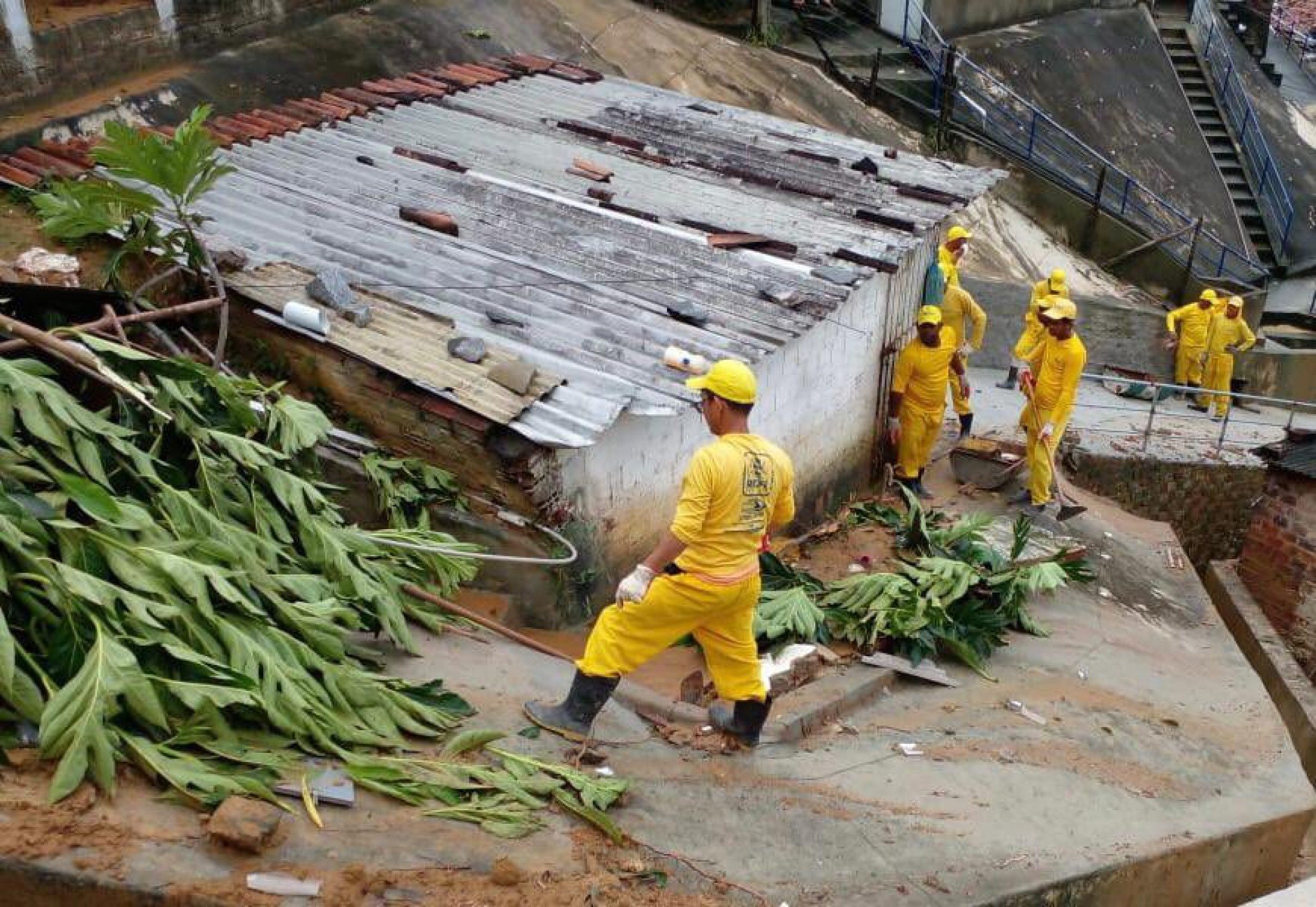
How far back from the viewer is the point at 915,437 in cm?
1007

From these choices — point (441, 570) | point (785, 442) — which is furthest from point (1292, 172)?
point (441, 570)

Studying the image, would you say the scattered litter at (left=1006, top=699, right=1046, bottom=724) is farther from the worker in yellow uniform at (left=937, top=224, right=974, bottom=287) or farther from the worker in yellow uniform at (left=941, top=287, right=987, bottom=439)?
the worker in yellow uniform at (left=937, top=224, right=974, bottom=287)

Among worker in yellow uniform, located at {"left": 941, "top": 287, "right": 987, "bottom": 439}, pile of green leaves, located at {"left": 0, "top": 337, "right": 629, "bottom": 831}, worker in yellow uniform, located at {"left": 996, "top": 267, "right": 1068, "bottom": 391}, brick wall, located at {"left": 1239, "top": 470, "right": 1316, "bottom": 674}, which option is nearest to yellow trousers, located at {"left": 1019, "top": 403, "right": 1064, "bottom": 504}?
worker in yellow uniform, located at {"left": 996, "top": 267, "right": 1068, "bottom": 391}

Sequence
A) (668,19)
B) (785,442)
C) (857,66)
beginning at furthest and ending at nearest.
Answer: (857,66), (668,19), (785,442)

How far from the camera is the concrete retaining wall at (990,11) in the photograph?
59.6ft

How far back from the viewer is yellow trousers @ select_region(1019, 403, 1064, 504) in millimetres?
9719

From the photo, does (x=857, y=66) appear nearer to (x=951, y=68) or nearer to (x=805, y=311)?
(x=951, y=68)

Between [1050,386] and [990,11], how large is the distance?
446 inches

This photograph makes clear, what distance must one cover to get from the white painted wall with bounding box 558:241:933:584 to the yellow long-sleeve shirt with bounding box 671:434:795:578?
1557 millimetres

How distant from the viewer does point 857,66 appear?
666 inches

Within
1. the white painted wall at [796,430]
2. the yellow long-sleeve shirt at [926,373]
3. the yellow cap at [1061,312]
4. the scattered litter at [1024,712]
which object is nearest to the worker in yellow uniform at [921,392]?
the yellow long-sleeve shirt at [926,373]

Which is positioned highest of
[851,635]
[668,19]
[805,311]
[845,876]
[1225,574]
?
[668,19]

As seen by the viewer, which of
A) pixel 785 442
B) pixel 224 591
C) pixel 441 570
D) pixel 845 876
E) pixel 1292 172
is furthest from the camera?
pixel 1292 172

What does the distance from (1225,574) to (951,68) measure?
26.7ft
